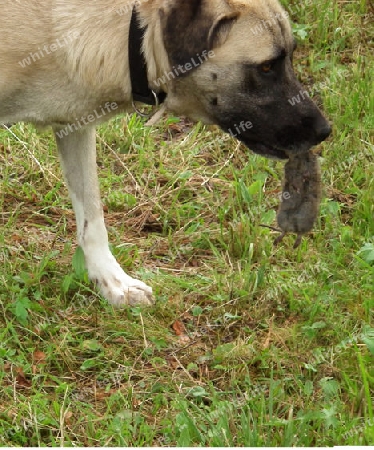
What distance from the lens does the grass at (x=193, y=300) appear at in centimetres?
342

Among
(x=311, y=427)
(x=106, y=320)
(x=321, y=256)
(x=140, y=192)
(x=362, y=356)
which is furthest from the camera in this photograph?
(x=140, y=192)

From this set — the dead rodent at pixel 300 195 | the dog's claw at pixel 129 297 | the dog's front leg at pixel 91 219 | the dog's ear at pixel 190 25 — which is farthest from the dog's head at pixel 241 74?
the dog's claw at pixel 129 297

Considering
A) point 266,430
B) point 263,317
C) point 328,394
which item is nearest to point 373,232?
point 263,317

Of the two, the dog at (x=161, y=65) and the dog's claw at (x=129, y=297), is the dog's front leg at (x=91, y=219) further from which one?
the dog at (x=161, y=65)

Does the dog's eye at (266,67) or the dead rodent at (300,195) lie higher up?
the dog's eye at (266,67)

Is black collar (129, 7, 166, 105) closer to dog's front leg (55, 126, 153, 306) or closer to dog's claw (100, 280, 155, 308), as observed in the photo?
dog's front leg (55, 126, 153, 306)

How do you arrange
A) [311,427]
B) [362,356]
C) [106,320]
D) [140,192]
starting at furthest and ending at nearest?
[140,192]
[106,320]
[362,356]
[311,427]

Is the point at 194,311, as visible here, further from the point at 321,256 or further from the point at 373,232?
the point at 373,232

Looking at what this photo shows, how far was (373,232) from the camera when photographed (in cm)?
442

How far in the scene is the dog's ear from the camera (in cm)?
342

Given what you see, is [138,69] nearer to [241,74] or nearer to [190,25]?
[190,25]

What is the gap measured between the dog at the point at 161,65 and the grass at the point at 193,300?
0.70 meters

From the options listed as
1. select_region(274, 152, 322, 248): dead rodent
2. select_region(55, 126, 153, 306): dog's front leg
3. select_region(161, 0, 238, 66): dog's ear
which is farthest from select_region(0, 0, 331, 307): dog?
select_region(55, 126, 153, 306): dog's front leg

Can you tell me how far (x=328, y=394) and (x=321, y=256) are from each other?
0.97 meters
